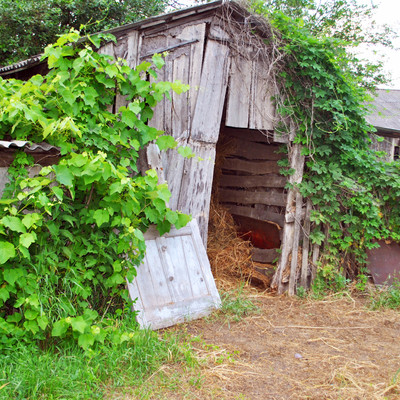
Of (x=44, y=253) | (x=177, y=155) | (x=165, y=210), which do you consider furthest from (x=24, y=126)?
(x=177, y=155)

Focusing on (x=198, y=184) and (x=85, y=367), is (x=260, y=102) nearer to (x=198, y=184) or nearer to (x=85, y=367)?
(x=198, y=184)

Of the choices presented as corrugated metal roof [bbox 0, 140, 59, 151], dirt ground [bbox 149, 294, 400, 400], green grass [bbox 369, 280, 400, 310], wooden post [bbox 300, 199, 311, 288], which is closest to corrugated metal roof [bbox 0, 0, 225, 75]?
corrugated metal roof [bbox 0, 140, 59, 151]

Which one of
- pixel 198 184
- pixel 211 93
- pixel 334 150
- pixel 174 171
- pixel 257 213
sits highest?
pixel 211 93

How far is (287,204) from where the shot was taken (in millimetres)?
5578

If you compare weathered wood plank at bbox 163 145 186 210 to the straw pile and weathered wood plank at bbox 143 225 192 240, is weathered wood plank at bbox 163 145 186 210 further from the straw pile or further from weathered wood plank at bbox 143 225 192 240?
the straw pile

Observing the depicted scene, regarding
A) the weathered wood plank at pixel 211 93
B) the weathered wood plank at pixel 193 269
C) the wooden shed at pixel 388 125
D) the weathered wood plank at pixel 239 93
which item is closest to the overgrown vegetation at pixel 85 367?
the weathered wood plank at pixel 193 269

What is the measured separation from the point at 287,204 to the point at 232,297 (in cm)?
154

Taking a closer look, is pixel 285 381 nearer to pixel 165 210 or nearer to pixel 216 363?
pixel 216 363

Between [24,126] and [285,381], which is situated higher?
[24,126]

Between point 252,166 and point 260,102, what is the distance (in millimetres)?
1416

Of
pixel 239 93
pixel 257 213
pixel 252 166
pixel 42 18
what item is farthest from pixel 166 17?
pixel 42 18

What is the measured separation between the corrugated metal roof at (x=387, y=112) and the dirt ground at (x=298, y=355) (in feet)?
20.6

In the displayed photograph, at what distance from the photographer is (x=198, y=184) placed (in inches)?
192

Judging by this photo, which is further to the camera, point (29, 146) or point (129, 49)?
point (129, 49)
